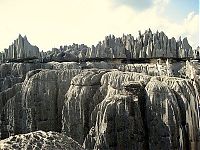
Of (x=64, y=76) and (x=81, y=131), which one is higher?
(x=64, y=76)

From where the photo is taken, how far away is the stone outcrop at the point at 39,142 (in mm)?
7152

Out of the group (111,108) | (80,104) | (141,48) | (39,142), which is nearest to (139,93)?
(111,108)

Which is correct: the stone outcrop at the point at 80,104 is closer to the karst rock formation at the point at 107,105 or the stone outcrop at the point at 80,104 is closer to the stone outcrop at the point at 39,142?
the karst rock formation at the point at 107,105

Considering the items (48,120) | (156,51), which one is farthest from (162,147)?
(156,51)

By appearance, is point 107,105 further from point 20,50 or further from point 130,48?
point 20,50

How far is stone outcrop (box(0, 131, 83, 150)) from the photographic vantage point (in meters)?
7.15

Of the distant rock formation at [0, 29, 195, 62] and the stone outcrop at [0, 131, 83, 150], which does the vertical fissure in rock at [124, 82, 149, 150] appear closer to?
the stone outcrop at [0, 131, 83, 150]

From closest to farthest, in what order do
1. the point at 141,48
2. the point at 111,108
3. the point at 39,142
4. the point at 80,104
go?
the point at 39,142 < the point at 111,108 < the point at 80,104 < the point at 141,48

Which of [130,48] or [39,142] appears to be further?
[130,48]

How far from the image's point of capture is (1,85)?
3219 centimetres

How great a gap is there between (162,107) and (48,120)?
8.82 meters

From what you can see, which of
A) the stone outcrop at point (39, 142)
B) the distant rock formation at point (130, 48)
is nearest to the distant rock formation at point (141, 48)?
the distant rock formation at point (130, 48)

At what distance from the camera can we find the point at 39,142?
7.31 meters

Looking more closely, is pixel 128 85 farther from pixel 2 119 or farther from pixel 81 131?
pixel 2 119
